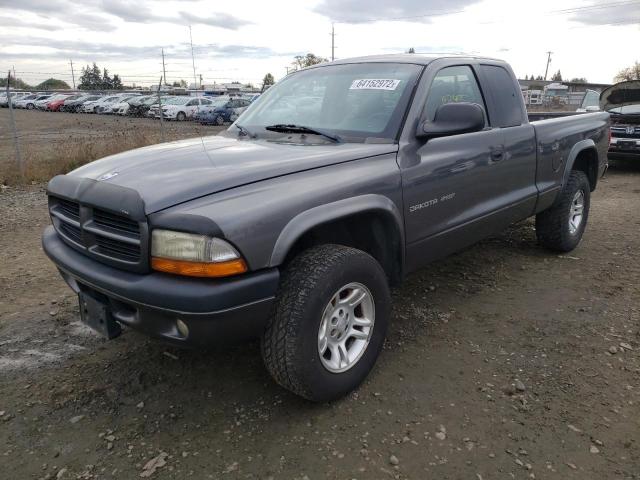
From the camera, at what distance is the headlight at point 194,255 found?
218 centimetres

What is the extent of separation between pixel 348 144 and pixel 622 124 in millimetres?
9221

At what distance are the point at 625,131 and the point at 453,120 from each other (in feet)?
28.7

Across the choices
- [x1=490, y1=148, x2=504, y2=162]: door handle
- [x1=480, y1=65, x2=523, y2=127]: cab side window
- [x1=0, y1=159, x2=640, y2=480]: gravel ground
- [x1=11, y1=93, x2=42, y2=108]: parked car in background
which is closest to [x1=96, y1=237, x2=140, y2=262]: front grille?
[x1=0, y1=159, x2=640, y2=480]: gravel ground

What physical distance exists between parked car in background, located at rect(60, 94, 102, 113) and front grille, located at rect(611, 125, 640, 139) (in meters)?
36.2

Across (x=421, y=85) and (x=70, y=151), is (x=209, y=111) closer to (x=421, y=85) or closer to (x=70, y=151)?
(x=70, y=151)

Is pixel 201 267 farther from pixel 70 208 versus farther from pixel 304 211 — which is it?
pixel 70 208

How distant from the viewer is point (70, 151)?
10.9 metres

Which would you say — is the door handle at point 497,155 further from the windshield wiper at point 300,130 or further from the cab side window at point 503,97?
the windshield wiper at point 300,130

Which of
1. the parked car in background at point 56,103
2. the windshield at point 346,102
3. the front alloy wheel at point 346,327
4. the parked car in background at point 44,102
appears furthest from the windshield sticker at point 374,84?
the parked car in background at point 44,102

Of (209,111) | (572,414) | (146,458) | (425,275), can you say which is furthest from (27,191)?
(209,111)

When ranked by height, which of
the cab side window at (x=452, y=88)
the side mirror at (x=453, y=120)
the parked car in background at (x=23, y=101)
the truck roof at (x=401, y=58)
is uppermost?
the parked car in background at (x=23, y=101)

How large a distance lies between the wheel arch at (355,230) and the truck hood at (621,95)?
980 cm

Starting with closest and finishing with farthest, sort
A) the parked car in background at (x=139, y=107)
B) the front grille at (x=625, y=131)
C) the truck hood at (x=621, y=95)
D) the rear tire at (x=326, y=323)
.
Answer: the rear tire at (x=326, y=323) → the front grille at (x=625, y=131) → the truck hood at (x=621, y=95) → the parked car in background at (x=139, y=107)

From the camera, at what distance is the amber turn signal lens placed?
220 centimetres
